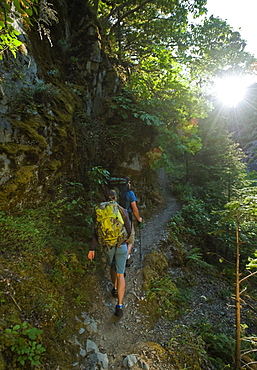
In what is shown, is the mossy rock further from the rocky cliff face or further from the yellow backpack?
the rocky cliff face

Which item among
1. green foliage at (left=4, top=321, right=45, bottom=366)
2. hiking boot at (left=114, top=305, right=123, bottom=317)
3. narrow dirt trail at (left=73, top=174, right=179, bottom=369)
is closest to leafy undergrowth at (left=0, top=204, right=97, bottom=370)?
green foliage at (left=4, top=321, right=45, bottom=366)

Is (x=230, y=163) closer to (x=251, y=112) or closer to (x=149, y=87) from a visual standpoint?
(x=149, y=87)

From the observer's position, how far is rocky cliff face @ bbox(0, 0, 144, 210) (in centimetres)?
433

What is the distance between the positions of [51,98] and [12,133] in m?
2.04

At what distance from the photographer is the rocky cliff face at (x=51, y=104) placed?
4328 millimetres

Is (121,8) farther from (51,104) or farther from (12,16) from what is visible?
(12,16)

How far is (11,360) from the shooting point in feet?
6.72

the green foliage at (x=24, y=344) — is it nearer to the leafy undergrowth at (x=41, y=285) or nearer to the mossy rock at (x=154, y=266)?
the leafy undergrowth at (x=41, y=285)

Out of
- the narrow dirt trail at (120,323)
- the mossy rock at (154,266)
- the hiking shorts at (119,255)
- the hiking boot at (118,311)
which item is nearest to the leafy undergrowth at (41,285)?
the narrow dirt trail at (120,323)

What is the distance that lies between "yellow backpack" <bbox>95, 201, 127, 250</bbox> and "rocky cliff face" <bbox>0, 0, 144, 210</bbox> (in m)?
2.11

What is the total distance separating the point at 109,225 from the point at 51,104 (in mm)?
4399

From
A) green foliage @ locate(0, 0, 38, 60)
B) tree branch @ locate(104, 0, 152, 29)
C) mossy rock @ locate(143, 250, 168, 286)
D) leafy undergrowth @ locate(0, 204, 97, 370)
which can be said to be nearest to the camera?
green foliage @ locate(0, 0, 38, 60)

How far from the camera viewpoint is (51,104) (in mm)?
5695

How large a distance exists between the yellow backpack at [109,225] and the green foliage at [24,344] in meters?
1.76
